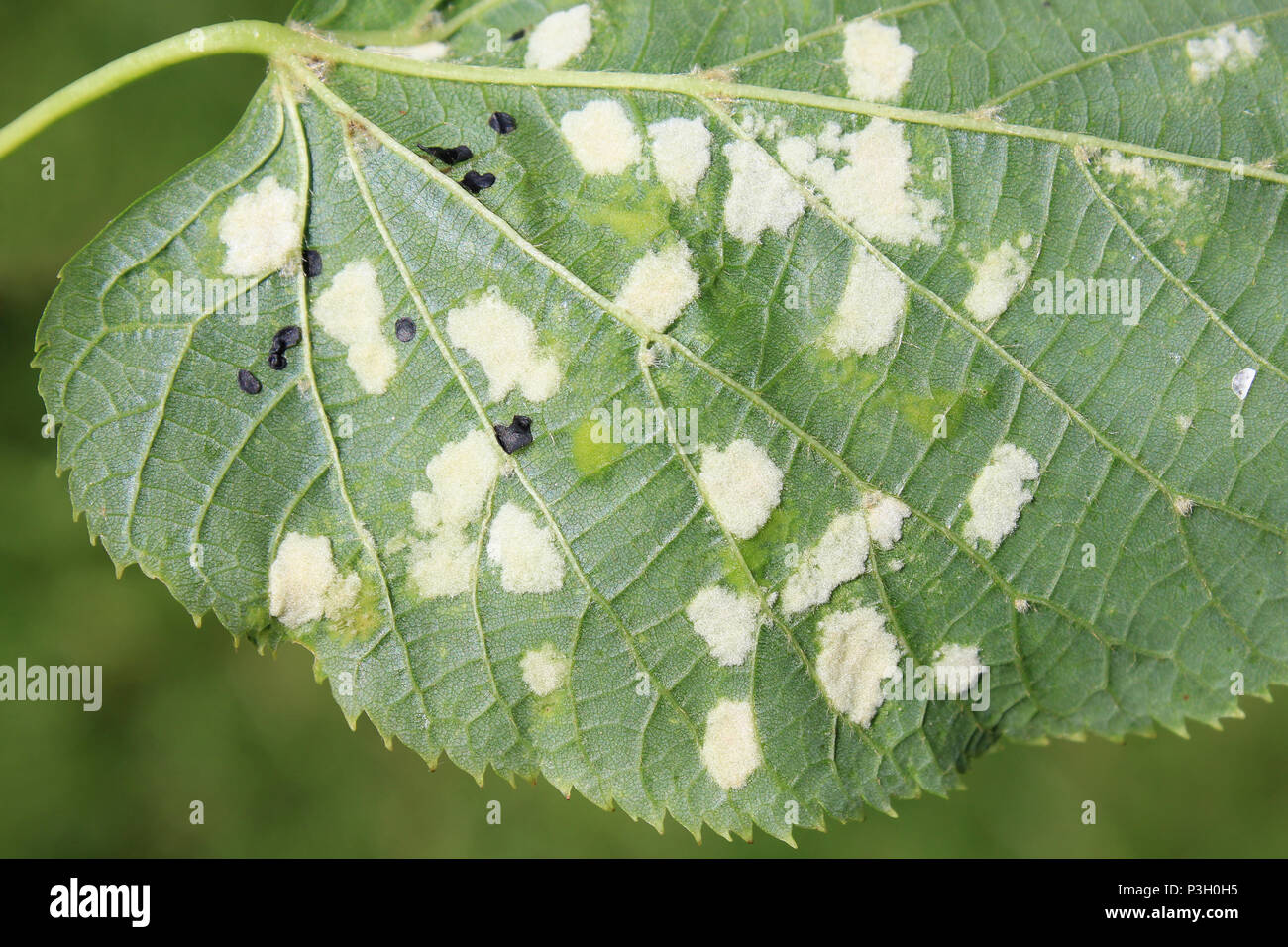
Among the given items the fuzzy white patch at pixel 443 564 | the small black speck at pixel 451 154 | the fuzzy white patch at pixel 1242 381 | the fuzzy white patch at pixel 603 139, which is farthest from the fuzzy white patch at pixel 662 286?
the fuzzy white patch at pixel 1242 381

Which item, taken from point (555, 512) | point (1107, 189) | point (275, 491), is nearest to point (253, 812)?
point (275, 491)

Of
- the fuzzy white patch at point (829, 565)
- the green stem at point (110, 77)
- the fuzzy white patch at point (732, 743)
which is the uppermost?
the green stem at point (110, 77)

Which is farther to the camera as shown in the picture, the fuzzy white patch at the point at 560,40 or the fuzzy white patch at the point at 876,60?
the fuzzy white patch at the point at 560,40

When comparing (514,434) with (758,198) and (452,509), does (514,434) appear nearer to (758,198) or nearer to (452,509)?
(452,509)

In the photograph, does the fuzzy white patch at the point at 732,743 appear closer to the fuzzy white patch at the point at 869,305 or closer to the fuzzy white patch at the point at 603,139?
the fuzzy white patch at the point at 869,305

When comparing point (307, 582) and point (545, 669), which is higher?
point (307, 582)

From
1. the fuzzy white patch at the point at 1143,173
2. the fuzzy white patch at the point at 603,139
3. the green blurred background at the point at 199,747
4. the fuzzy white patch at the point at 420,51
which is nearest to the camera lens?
the fuzzy white patch at the point at 1143,173

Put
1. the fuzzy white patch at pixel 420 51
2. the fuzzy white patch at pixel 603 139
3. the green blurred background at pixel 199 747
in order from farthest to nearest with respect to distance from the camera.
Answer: the green blurred background at pixel 199 747
the fuzzy white patch at pixel 420 51
the fuzzy white patch at pixel 603 139

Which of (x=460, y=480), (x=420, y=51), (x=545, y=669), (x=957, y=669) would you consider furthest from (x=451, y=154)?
(x=957, y=669)
